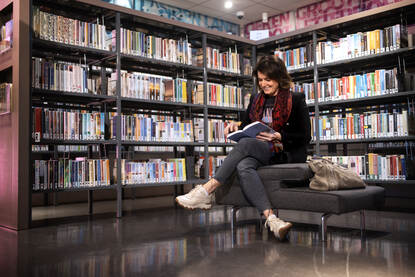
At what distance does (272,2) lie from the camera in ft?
23.7

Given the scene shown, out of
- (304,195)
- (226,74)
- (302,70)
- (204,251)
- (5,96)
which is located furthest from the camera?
(226,74)

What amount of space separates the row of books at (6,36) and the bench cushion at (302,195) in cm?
232

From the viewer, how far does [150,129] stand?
4.14 m

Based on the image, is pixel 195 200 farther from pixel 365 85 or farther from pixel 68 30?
pixel 365 85

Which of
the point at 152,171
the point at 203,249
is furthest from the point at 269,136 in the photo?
the point at 152,171

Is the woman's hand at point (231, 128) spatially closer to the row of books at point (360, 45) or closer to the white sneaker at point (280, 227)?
the white sneaker at point (280, 227)

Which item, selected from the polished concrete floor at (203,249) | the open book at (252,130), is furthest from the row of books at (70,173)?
the open book at (252,130)

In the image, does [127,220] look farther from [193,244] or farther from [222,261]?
[222,261]

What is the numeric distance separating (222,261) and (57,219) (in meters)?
2.27

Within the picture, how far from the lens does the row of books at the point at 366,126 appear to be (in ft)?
13.1

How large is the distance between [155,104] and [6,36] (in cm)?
168

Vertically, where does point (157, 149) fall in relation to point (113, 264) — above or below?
above

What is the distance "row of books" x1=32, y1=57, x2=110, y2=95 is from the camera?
10.9ft

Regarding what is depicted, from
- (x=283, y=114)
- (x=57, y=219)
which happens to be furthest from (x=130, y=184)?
(x=283, y=114)
